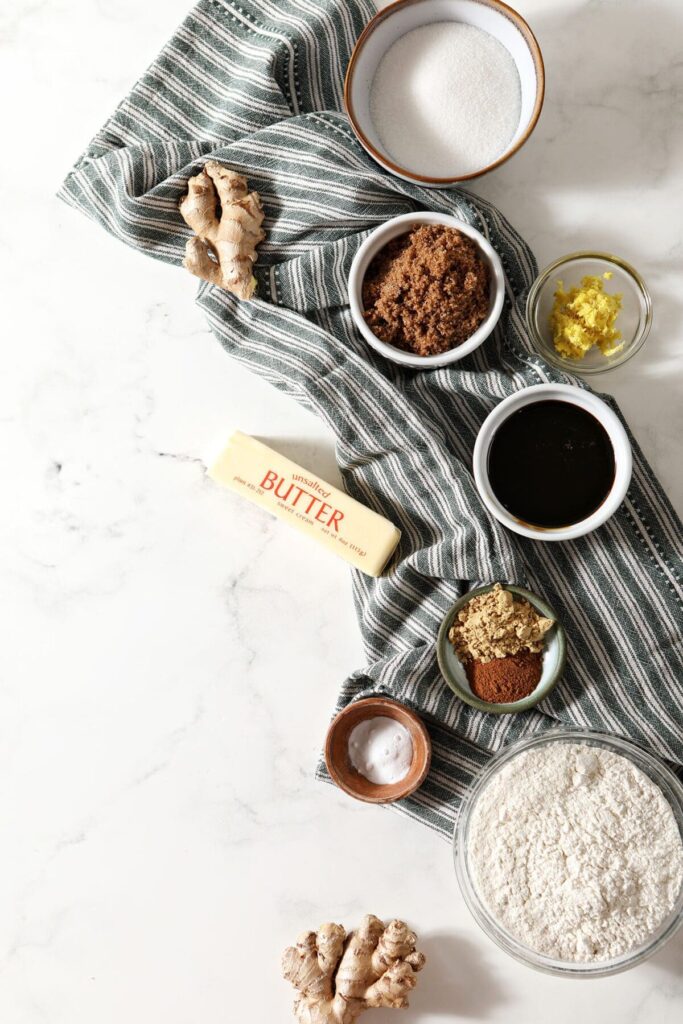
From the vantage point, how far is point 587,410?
4.79 feet

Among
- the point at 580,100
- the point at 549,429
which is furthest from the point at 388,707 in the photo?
the point at 580,100

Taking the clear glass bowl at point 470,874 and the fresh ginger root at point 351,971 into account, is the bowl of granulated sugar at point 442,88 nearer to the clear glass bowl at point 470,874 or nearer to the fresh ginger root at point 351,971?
the clear glass bowl at point 470,874

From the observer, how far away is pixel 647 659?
1500mm

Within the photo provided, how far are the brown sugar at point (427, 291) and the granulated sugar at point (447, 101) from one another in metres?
0.12

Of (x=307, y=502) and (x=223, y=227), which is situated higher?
(x=223, y=227)

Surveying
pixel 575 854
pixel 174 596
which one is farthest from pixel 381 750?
pixel 174 596

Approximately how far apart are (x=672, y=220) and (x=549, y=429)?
0.45 metres

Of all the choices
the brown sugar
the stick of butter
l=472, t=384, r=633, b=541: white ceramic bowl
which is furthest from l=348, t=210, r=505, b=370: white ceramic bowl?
the stick of butter

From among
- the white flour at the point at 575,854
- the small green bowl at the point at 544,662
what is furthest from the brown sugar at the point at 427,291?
the white flour at the point at 575,854

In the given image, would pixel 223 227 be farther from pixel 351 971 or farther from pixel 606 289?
pixel 351 971

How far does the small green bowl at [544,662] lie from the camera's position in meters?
1.43

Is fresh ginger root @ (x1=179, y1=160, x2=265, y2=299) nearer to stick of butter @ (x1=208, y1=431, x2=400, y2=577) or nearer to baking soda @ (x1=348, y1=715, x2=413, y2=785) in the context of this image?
stick of butter @ (x1=208, y1=431, x2=400, y2=577)

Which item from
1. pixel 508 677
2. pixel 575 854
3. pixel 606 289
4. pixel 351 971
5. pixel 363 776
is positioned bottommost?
pixel 351 971

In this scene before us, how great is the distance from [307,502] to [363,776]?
46cm
